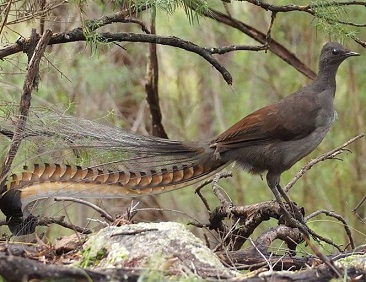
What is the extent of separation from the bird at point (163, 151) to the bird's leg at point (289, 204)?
0.03ft

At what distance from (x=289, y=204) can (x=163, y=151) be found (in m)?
0.97

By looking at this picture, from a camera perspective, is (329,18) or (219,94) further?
(219,94)

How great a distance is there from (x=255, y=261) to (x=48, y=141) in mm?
1395

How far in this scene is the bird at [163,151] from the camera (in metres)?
4.79

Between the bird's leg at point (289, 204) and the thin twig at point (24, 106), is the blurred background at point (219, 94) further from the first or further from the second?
the thin twig at point (24, 106)

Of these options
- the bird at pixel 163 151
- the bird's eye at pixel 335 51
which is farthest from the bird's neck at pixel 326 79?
the bird's eye at pixel 335 51

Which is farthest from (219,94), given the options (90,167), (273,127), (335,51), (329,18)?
(90,167)

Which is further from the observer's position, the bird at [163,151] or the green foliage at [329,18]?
the green foliage at [329,18]

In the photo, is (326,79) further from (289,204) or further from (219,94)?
(219,94)

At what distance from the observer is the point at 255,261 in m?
4.34

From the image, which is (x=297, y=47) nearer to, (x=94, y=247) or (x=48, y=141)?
(x=48, y=141)

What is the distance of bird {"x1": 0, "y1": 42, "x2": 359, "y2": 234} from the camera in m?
4.79

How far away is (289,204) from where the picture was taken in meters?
5.66

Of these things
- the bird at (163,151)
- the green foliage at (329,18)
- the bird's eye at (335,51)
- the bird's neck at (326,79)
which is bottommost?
the bird at (163,151)
